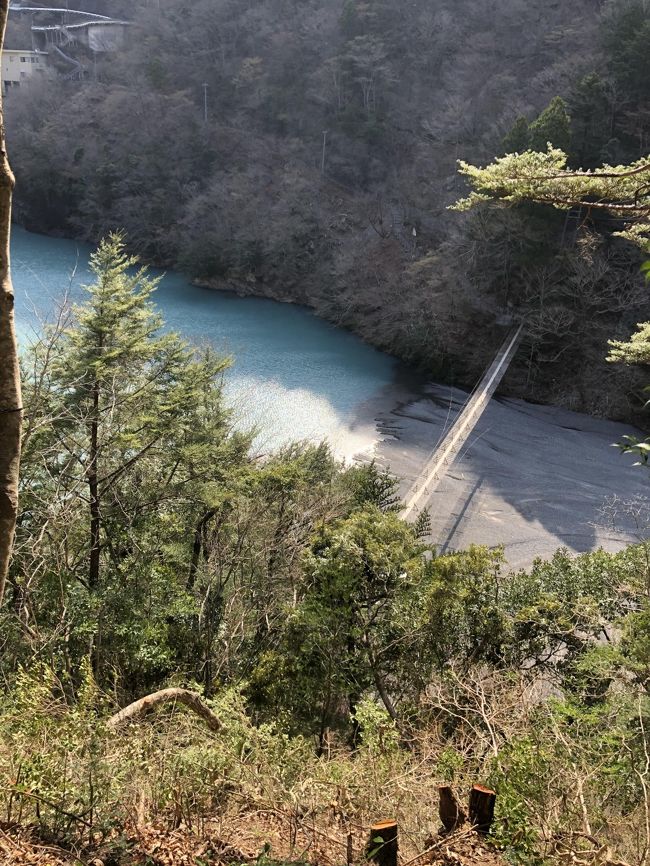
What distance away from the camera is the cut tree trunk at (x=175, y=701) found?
3374mm

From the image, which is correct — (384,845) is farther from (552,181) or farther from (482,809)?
(552,181)

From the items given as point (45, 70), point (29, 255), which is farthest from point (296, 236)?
point (45, 70)

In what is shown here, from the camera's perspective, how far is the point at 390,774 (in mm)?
3322

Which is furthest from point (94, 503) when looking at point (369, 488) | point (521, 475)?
point (521, 475)

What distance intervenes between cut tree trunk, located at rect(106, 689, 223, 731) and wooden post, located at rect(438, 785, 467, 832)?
50.0 inches

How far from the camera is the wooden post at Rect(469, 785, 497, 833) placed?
274 cm

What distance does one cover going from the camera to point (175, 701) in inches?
147

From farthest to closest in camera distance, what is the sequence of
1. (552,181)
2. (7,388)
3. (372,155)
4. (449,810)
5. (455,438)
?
(372,155)
(455,438)
(552,181)
(449,810)
(7,388)

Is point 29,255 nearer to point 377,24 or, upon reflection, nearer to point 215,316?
point 215,316

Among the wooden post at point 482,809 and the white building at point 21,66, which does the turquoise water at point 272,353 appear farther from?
the white building at point 21,66

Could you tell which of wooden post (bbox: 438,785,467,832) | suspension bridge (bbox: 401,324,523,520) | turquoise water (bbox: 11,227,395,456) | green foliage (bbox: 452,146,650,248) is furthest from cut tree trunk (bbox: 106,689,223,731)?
turquoise water (bbox: 11,227,395,456)

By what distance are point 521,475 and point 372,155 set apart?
1702 cm

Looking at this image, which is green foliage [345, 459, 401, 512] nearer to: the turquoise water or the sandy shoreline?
the sandy shoreline

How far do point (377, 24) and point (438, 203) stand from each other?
9469 millimetres
